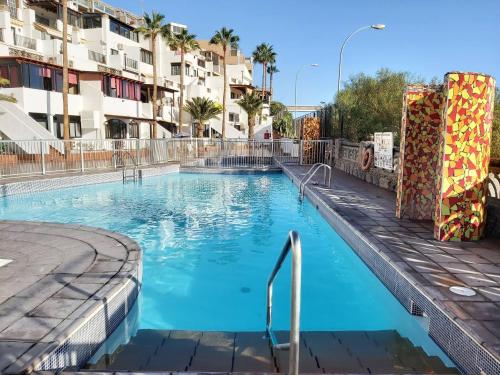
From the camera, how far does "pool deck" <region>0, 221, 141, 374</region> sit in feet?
10.4

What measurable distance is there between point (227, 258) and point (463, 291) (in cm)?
429

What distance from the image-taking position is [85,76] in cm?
2986

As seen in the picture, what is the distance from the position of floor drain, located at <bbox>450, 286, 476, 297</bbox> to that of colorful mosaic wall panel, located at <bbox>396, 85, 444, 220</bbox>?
12.7 feet

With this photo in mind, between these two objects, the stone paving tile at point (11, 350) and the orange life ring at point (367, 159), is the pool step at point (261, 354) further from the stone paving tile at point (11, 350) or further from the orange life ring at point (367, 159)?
the orange life ring at point (367, 159)

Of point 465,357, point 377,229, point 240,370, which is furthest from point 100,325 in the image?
point 377,229

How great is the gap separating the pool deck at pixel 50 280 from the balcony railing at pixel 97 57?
30.1 metres

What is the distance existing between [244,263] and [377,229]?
2.58 m

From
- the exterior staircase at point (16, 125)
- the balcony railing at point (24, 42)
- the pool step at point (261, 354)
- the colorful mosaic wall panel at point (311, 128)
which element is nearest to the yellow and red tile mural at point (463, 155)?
the pool step at point (261, 354)

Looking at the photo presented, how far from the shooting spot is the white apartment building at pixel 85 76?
24.9 meters

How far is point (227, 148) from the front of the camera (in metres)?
23.9

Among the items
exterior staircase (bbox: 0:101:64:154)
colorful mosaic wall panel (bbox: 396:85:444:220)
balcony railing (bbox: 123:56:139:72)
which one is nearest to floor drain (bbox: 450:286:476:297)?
colorful mosaic wall panel (bbox: 396:85:444:220)

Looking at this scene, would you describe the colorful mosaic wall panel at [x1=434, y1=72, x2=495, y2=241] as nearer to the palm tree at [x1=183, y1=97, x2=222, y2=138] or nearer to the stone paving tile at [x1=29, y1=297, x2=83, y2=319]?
the stone paving tile at [x1=29, y1=297, x2=83, y2=319]

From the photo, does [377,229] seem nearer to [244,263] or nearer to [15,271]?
[244,263]

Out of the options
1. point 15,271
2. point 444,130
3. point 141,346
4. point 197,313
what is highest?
point 444,130
